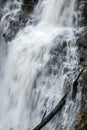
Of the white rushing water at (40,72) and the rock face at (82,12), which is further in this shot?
the rock face at (82,12)

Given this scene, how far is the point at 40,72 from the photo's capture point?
28.9ft

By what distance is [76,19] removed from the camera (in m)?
10.1

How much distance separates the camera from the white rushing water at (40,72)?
805cm

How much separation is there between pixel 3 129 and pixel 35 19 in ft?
13.5

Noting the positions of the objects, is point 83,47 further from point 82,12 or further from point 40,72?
point 82,12

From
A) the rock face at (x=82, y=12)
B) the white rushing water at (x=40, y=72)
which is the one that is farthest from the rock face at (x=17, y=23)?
the rock face at (x=82, y=12)

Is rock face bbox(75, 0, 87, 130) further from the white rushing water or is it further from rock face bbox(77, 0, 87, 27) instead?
the white rushing water

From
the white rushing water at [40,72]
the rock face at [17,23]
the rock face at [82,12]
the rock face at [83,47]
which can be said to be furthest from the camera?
the rock face at [17,23]

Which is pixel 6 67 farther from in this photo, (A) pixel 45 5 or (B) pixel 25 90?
(A) pixel 45 5

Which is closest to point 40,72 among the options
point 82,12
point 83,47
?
point 83,47

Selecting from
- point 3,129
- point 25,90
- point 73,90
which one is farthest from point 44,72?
point 3,129

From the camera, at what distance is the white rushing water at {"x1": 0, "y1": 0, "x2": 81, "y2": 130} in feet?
26.4

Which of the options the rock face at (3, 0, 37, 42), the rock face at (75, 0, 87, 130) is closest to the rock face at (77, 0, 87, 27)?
the rock face at (75, 0, 87, 130)

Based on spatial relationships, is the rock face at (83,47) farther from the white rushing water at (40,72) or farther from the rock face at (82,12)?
the white rushing water at (40,72)
